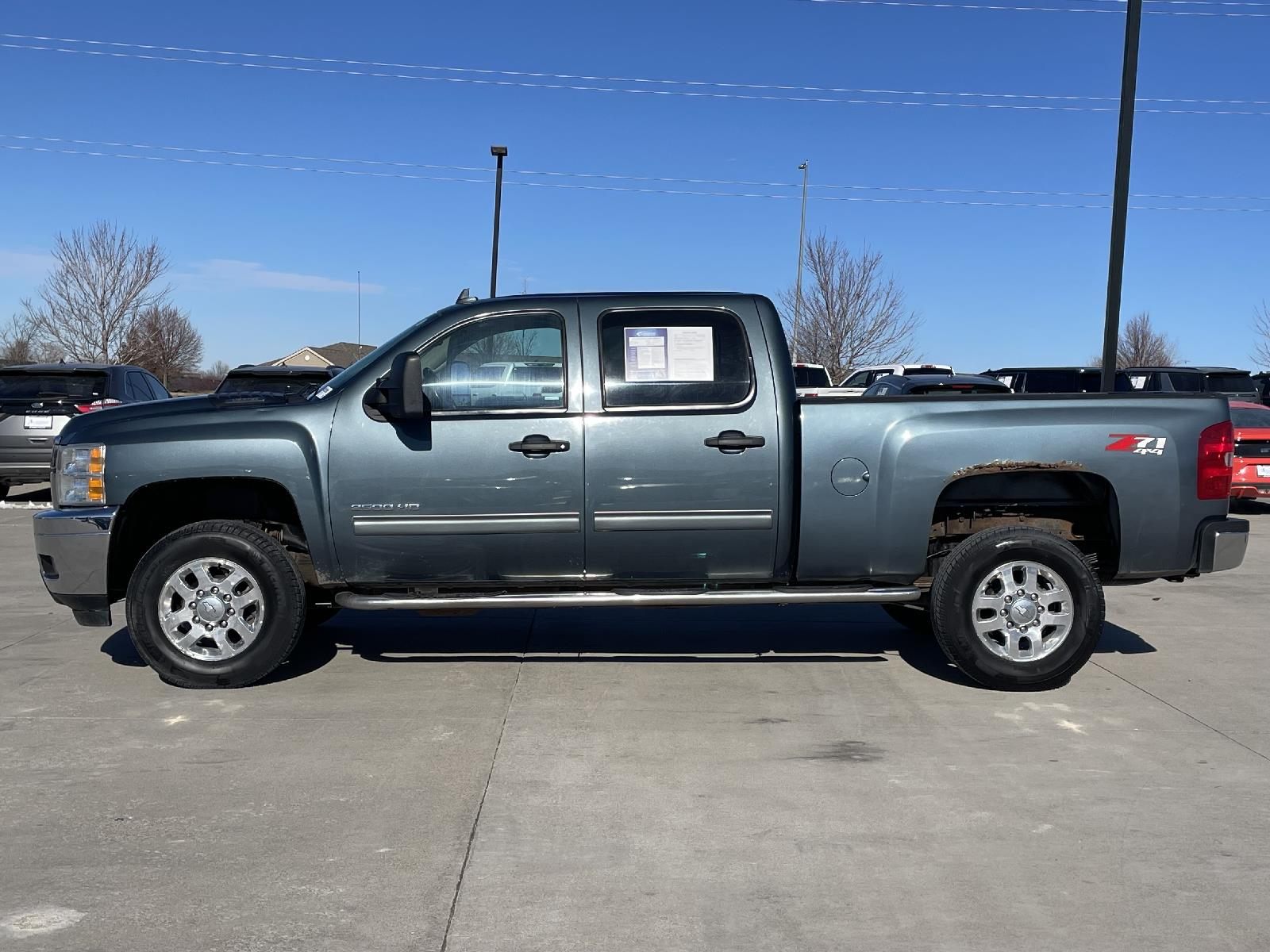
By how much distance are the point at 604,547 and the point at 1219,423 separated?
323 cm

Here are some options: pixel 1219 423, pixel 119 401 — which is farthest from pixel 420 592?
pixel 119 401

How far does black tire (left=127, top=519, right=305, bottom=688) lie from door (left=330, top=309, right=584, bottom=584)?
330 millimetres

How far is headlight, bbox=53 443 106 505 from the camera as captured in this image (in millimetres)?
6137

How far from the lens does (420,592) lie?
626 cm

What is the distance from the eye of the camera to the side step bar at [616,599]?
601 centimetres

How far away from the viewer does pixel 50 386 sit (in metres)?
14.6

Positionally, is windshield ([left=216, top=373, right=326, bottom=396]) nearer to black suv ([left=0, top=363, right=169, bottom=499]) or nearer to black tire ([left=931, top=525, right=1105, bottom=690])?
black suv ([left=0, top=363, right=169, bottom=499])

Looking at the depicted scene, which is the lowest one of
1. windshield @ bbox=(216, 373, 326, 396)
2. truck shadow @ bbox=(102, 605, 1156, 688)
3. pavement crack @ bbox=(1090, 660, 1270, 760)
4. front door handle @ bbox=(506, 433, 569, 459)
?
truck shadow @ bbox=(102, 605, 1156, 688)

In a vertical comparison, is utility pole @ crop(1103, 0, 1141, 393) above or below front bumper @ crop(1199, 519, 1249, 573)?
Result: above

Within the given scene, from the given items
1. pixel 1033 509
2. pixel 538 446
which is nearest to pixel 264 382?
pixel 538 446

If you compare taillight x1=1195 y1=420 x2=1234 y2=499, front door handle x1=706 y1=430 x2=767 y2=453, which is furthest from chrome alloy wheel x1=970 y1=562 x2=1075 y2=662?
front door handle x1=706 y1=430 x2=767 y2=453

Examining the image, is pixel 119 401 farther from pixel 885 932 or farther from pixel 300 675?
pixel 885 932

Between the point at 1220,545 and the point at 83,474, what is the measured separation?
584 centimetres

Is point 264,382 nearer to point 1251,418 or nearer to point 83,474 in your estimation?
point 83,474
